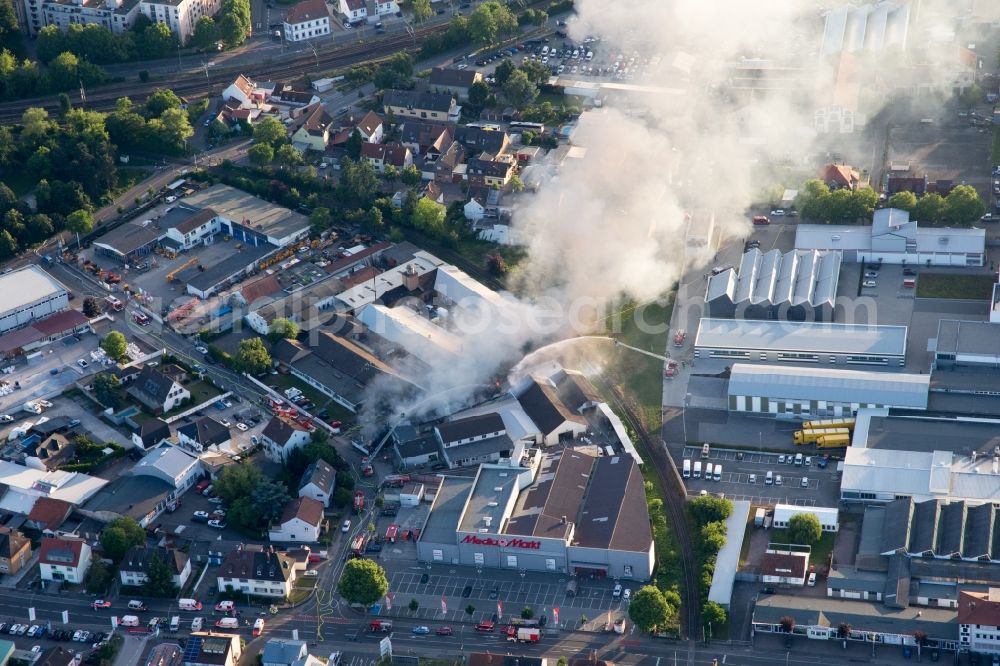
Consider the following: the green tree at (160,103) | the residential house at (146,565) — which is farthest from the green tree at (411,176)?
the residential house at (146,565)

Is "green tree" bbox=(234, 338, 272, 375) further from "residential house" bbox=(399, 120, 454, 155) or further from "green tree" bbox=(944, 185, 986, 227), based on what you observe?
"green tree" bbox=(944, 185, 986, 227)

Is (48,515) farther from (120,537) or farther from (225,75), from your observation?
(225,75)

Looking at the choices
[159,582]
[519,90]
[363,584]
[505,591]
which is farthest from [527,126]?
[159,582]

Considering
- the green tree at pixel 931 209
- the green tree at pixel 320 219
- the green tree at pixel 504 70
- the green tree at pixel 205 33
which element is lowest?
the green tree at pixel 320 219

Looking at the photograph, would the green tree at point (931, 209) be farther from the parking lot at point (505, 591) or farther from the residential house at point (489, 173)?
the parking lot at point (505, 591)

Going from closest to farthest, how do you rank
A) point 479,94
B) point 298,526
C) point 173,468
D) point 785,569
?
point 785,569 < point 298,526 < point 173,468 < point 479,94

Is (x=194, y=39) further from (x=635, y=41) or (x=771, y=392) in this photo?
(x=771, y=392)

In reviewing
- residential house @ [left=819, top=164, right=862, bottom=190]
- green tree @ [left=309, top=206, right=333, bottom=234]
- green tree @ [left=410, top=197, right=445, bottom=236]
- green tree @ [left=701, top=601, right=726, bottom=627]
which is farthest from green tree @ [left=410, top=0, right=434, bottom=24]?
green tree @ [left=701, top=601, right=726, bottom=627]

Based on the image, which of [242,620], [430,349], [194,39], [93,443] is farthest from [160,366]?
[194,39]
